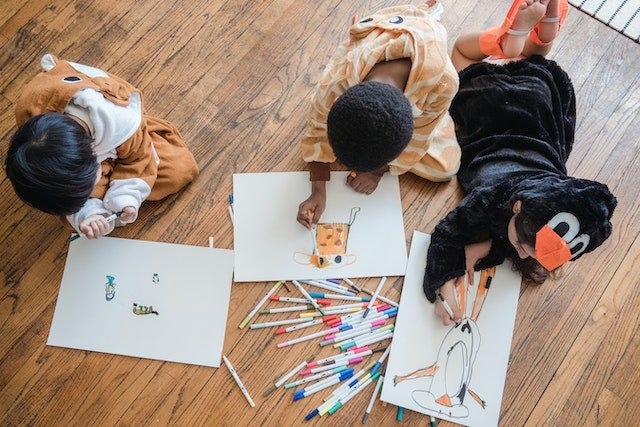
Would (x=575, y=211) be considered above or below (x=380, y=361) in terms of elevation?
above

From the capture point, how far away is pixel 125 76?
3.89 ft

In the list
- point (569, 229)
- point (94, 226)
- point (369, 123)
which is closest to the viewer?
point (369, 123)

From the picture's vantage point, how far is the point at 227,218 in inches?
43.2

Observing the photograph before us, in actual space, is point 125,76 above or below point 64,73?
below

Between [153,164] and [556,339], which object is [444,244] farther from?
[153,164]

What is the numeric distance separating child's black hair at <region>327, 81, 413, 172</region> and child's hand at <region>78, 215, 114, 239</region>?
0.48 metres

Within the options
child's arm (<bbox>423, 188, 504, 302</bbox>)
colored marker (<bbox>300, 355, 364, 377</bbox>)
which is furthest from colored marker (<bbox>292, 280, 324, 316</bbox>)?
child's arm (<bbox>423, 188, 504, 302</bbox>)

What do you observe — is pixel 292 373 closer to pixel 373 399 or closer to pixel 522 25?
pixel 373 399

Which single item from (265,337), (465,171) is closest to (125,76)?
(265,337)

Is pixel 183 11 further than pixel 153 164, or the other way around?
pixel 183 11

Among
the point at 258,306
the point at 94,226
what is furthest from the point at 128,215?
the point at 258,306

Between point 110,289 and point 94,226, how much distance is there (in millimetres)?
134

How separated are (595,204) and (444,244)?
29cm

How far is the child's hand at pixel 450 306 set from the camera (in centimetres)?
104
